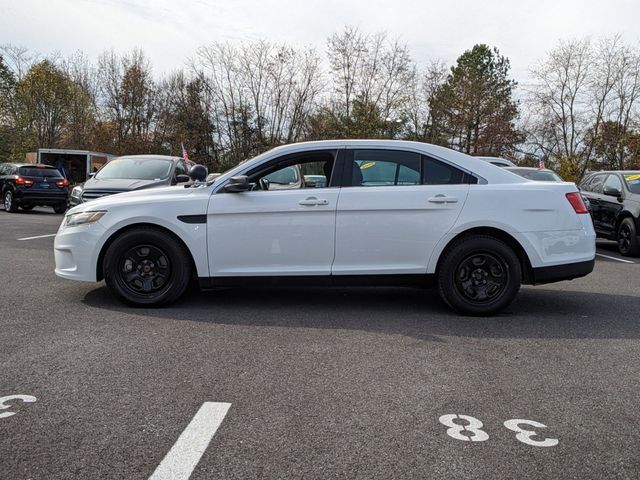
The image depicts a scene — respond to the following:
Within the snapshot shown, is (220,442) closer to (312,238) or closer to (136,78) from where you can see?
(312,238)

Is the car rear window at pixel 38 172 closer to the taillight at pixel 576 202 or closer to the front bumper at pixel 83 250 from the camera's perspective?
the front bumper at pixel 83 250

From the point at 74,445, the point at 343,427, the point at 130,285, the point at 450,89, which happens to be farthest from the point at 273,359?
the point at 450,89

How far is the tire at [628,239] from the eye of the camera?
10.9 m

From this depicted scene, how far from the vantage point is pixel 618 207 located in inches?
462

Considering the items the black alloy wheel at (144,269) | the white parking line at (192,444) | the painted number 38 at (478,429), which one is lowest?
the white parking line at (192,444)

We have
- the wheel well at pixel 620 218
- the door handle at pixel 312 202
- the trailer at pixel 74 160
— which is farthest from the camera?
the trailer at pixel 74 160

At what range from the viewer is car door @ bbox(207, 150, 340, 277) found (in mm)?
5457

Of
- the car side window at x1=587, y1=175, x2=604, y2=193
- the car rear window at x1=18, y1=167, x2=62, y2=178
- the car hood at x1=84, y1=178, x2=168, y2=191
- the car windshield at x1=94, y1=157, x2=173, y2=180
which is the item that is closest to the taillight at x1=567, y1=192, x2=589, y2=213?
the car hood at x1=84, y1=178, x2=168, y2=191

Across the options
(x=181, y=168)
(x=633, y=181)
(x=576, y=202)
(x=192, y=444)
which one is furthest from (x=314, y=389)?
(x=633, y=181)

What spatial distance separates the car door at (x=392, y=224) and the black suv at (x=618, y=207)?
282 inches

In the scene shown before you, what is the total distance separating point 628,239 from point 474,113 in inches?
1105

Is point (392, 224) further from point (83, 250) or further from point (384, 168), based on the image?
point (83, 250)

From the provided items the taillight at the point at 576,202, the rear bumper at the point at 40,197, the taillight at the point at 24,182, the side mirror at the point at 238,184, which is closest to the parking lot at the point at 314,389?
the taillight at the point at 576,202

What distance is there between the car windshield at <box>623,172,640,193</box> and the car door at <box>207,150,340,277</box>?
339 inches
